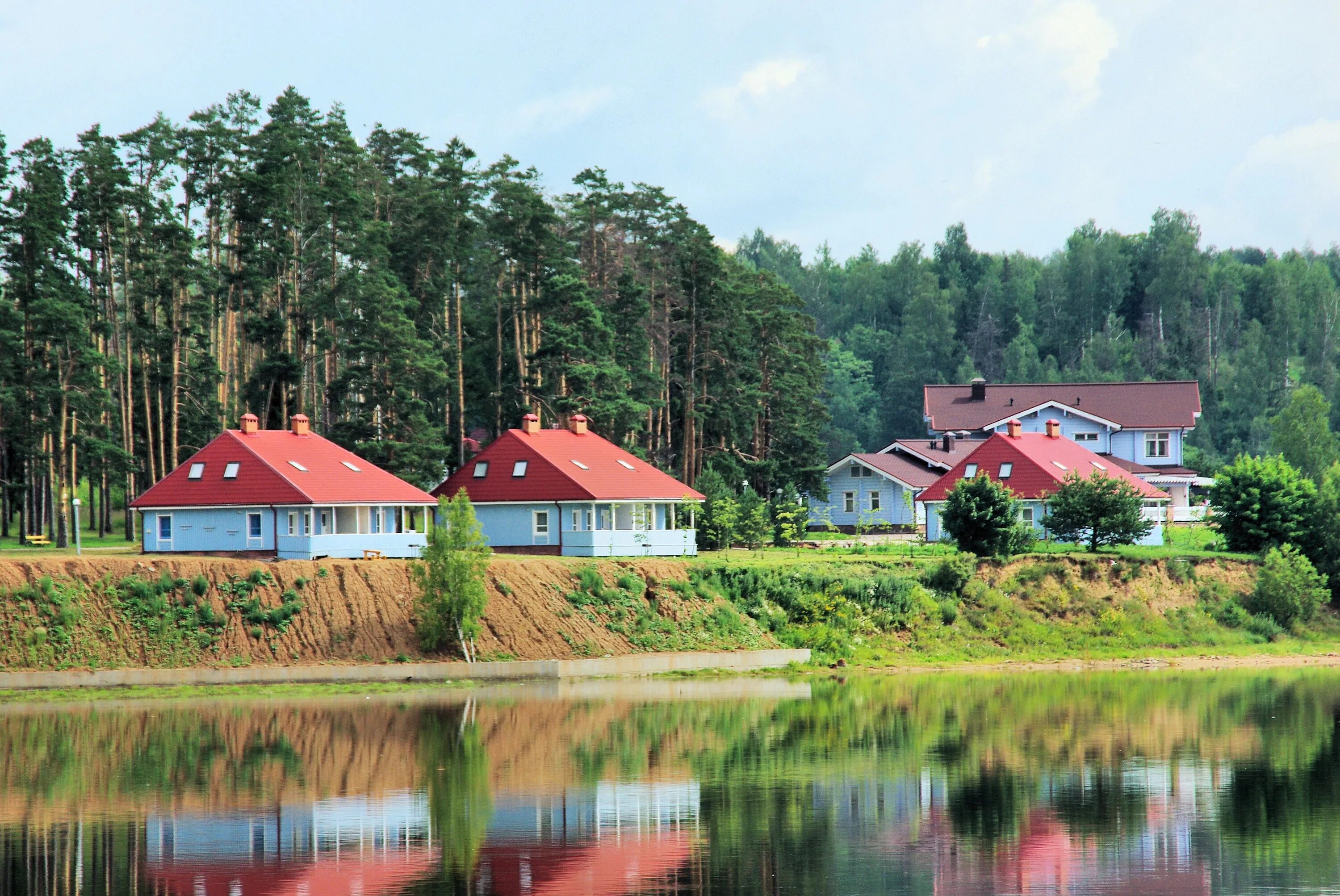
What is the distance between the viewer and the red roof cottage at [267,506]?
55438 millimetres

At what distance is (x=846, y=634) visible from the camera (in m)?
55.2

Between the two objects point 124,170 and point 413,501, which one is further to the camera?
point 124,170

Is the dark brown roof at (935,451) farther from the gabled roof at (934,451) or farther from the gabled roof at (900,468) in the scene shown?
the gabled roof at (900,468)

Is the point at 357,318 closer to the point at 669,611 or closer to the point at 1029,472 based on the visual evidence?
the point at 669,611

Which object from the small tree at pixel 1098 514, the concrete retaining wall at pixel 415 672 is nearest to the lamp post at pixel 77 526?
the concrete retaining wall at pixel 415 672

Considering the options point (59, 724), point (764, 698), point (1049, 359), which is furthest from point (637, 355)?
point (1049, 359)

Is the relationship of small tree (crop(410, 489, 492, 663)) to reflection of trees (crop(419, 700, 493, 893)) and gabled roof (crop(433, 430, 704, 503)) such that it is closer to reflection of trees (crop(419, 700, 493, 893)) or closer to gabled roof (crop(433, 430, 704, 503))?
reflection of trees (crop(419, 700, 493, 893))

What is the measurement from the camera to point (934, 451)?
292 feet

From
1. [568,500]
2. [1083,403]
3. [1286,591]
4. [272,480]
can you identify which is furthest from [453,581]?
[1083,403]

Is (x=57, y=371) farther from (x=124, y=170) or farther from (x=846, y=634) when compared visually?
(x=846, y=634)

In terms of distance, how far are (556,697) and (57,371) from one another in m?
27.9

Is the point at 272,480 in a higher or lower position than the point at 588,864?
higher

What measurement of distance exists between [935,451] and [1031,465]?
1708cm

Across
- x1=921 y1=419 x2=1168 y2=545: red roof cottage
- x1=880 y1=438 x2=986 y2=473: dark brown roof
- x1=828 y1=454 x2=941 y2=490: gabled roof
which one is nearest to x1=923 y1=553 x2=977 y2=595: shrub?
x1=921 y1=419 x2=1168 y2=545: red roof cottage
